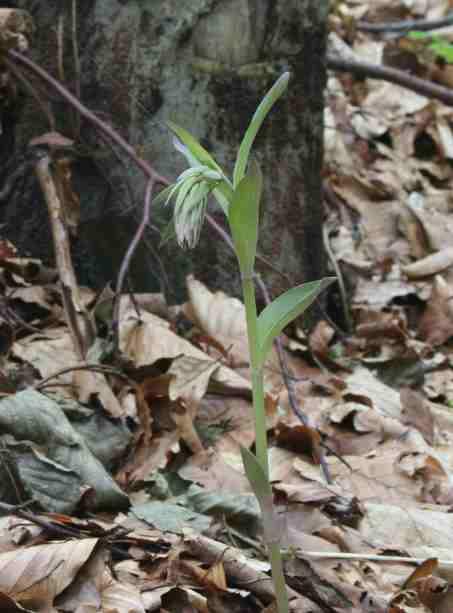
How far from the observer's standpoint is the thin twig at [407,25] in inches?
198

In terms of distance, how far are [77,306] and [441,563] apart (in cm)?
115

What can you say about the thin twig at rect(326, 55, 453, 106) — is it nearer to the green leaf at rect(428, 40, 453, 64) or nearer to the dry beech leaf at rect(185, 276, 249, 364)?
the green leaf at rect(428, 40, 453, 64)

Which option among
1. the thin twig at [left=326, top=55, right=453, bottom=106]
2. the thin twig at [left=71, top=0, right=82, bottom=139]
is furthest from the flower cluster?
the thin twig at [left=326, top=55, right=453, bottom=106]

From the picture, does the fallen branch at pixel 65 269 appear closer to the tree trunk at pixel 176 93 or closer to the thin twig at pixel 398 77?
the tree trunk at pixel 176 93

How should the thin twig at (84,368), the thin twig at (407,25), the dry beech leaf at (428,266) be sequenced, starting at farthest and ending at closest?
the thin twig at (407,25), the dry beech leaf at (428,266), the thin twig at (84,368)

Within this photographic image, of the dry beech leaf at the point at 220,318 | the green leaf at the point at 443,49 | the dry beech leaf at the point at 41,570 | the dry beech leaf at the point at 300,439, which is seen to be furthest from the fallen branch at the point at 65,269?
the green leaf at the point at 443,49

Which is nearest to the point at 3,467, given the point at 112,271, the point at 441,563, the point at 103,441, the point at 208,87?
the point at 103,441

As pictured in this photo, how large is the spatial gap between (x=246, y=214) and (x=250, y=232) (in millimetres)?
28

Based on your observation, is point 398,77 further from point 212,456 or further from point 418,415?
point 212,456

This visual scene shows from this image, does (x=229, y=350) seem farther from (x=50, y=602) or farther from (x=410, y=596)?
(x=50, y=602)

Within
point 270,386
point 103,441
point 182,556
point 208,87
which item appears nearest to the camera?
point 182,556

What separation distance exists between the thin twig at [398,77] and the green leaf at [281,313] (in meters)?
2.56

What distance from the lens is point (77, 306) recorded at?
2316 millimetres

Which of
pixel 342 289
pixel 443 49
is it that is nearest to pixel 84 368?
A: pixel 342 289
